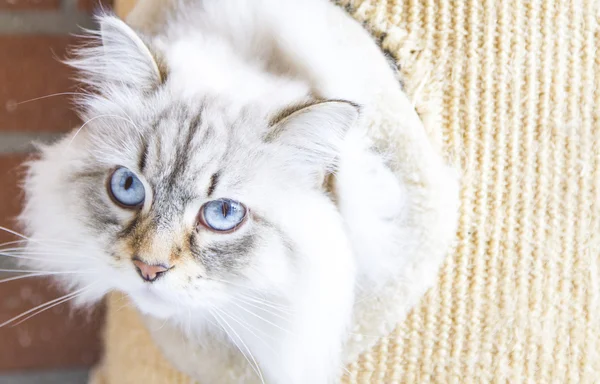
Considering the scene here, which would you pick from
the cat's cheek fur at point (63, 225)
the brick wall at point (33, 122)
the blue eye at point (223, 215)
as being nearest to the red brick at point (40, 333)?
the brick wall at point (33, 122)

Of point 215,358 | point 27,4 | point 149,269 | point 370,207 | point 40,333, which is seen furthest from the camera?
point 40,333

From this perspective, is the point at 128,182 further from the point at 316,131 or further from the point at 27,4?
the point at 27,4

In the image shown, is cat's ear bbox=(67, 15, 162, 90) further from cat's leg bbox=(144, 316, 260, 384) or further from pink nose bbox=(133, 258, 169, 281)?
cat's leg bbox=(144, 316, 260, 384)

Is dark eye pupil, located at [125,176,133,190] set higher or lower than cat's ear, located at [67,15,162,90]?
lower

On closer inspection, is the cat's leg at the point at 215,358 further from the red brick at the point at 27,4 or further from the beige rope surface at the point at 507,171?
the red brick at the point at 27,4

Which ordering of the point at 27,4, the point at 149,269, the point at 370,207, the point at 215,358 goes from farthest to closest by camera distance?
the point at 27,4 < the point at 215,358 < the point at 370,207 < the point at 149,269

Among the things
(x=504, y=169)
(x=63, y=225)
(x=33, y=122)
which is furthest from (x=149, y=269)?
(x=33, y=122)

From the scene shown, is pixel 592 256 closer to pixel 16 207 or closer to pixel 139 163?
pixel 139 163

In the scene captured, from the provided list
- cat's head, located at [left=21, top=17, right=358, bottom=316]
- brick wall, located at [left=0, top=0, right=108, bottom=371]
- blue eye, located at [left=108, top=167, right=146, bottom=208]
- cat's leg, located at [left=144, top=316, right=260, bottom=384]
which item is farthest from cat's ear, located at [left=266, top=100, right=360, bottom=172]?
brick wall, located at [left=0, top=0, right=108, bottom=371]
